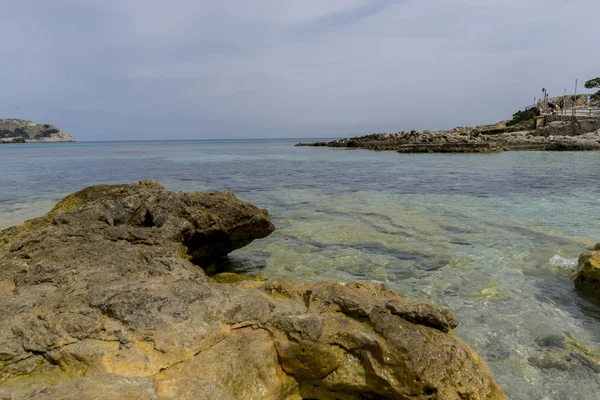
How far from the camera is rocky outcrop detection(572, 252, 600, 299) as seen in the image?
18.7ft

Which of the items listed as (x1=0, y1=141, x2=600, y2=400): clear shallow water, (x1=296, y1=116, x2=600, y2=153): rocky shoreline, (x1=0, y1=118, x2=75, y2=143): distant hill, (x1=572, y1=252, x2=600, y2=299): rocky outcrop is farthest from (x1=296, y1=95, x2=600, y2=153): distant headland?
(x1=0, y1=118, x2=75, y2=143): distant hill

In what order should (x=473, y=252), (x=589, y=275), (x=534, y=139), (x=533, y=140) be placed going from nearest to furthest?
(x=589, y=275), (x=473, y=252), (x=533, y=140), (x=534, y=139)

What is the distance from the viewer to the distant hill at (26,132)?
167 metres

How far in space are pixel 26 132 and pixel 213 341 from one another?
214377 mm

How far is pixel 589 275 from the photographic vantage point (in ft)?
19.0

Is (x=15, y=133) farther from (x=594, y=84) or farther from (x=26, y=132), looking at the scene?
(x=594, y=84)

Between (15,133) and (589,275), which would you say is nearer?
(589,275)

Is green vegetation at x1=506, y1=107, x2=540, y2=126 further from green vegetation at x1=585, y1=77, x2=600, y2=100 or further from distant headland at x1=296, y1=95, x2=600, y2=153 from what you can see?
green vegetation at x1=585, y1=77, x2=600, y2=100

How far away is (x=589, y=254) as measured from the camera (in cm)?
607

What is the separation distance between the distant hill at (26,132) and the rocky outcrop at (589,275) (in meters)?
198

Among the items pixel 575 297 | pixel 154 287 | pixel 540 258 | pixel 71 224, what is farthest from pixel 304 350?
pixel 540 258

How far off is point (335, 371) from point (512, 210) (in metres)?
11.0

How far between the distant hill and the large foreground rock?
643 ft

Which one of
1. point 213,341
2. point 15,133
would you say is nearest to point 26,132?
point 15,133
